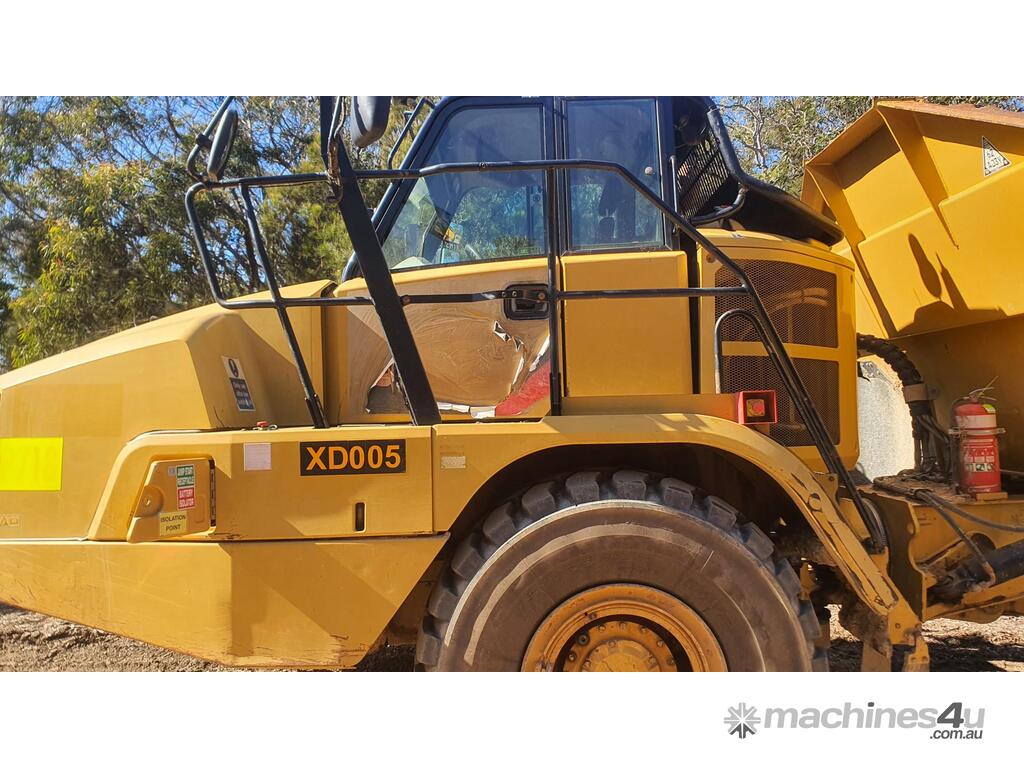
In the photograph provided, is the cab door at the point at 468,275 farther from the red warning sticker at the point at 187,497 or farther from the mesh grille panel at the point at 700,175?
the mesh grille panel at the point at 700,175

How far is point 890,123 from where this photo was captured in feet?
10.7

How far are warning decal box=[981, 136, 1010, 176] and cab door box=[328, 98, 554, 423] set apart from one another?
6.43 feet

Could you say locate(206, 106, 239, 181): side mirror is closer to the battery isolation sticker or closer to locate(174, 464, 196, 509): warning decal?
the battery isolation sticker

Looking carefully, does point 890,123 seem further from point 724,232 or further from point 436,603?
point 436,603

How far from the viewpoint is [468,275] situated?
2721mm

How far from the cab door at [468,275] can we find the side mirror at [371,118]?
1.73ft

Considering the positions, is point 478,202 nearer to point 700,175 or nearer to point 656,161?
point 656,161

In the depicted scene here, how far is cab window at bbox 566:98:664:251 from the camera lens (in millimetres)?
2760

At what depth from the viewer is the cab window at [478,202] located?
109 inches

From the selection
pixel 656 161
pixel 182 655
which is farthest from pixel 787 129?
pixel 182 655

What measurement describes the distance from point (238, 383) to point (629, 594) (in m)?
1.77
